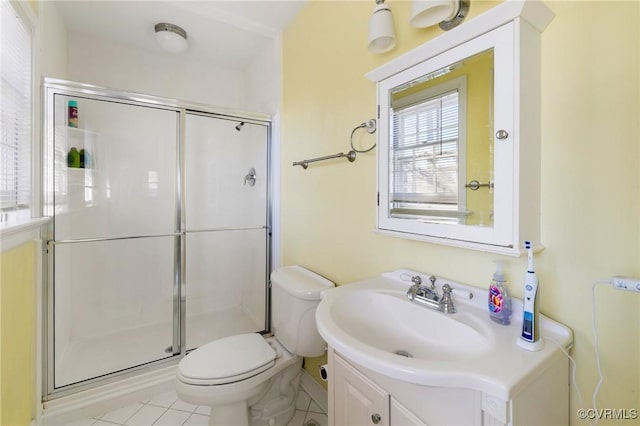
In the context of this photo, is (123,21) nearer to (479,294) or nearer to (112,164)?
(112,164)

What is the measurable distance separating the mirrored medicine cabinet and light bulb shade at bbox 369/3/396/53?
0.52ft

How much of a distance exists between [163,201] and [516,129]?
237 cm

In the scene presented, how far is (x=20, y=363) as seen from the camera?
1255 millimetres

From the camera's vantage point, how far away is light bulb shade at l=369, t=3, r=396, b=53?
1.13 meters

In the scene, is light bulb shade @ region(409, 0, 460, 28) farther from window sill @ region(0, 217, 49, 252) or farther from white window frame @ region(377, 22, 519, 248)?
window sill @ region(0, 217, 49, 252)

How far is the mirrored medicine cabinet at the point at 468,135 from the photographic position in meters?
0.76

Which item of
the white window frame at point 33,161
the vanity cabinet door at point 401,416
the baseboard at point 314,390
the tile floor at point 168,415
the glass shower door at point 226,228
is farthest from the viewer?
the glass shower door at point 226,228

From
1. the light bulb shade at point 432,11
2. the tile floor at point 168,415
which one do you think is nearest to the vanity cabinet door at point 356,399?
the tile floor at point 168,415

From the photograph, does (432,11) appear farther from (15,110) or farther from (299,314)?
(15,110)

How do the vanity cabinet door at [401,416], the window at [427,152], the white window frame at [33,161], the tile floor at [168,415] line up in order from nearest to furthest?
the vanity cabinet door at [401,416] → the window at [427,152] → the white window frame at [33,161] → the tile floor at [168,415]

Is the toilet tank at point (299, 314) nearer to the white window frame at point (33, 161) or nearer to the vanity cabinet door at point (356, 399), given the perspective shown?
the vanity cabinet door at point (356, 399)

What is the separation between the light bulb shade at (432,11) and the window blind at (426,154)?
257mm

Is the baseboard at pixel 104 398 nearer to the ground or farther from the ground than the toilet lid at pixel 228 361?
nearer to the ground

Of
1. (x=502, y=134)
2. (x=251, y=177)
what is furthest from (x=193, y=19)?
(x=502, y=134)
